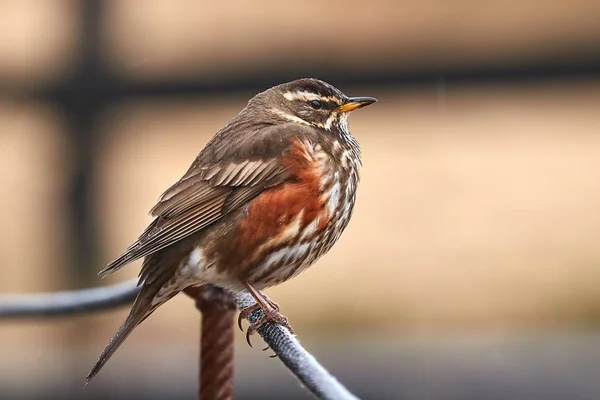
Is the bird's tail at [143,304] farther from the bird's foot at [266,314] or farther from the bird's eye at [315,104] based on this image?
the bird's eye at [315,104]

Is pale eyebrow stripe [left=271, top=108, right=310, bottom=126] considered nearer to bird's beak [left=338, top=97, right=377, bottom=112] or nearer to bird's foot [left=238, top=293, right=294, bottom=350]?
bird's beak [left=338, top=97, right=377, bottom=112]

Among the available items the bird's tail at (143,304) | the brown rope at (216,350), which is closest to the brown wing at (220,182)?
the bird's tail at (143,304)

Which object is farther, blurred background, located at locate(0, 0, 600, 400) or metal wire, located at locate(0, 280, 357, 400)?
blurred background, located at locate(0, 0, 600, 400)

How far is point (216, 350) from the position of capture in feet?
8.20

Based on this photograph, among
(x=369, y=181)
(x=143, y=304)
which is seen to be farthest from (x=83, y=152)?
(x=143, y=304)

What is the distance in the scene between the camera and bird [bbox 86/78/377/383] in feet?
9.87

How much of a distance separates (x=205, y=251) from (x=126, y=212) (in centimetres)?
349

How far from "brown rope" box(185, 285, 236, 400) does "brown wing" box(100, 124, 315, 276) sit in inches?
17.8

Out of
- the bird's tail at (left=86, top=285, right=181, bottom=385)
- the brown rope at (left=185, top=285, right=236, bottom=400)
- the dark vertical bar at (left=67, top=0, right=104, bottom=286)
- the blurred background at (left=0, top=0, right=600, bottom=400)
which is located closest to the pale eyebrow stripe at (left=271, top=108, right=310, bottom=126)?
the bird's tail at (left=86, top=285, right=181, bottom=385)

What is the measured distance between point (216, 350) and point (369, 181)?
4.64 metres

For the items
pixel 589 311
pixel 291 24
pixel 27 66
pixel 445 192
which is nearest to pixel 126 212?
pixel 27 66

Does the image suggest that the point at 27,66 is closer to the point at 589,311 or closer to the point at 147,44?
the point at 147,44

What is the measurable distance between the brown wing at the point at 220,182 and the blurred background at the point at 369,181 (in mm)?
2023

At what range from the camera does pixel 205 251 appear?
9.92ft
